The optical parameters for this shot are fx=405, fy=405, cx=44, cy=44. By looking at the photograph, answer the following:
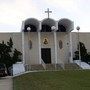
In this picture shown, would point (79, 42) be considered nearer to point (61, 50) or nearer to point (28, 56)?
point (61, 50)

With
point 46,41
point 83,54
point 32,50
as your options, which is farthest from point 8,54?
point 83,54

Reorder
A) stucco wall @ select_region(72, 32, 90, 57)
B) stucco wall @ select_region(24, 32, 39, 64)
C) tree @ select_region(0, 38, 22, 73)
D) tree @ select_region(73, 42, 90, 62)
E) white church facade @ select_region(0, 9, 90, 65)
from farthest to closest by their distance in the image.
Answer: stucco wall @ select_region(72, 32, 90, 57), tree @ select_region(73, 42, 90, 62), white church facade @ select_region(0, 9, 90, 65), stucco wall @ select_region(24, 32, 39, 64), tree @ select_region(0, 38, 22, 73)

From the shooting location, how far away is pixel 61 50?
187 feet

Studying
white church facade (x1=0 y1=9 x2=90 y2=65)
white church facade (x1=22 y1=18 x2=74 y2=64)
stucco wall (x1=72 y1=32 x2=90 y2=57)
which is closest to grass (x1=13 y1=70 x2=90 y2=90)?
white church facade (x1=0 y1=9 x2=90 y2=65)

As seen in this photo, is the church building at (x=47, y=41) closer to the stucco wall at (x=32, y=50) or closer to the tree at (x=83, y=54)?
the stucco wall at (x=32, y=50)

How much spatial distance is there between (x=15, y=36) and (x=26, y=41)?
1.66 meters

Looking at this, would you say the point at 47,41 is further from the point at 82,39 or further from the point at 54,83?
the point at 54,83

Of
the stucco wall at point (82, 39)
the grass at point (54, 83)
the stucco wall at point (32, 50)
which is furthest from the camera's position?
the stucco wall at point (82, 39)

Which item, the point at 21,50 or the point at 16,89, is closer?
the point at 16,89

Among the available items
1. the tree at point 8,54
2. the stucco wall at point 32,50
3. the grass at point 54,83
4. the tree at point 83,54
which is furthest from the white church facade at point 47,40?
the grass at point 54,83

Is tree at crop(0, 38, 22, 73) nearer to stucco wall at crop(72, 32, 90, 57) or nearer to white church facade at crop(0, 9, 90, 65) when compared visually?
white church facade at crop(0, 9, 90, 65)

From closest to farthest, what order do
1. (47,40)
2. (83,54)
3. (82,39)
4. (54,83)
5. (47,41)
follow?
1. (54,83)
2. (83,54)
3. (47,40)
4. (47,41)
5. (82,39)

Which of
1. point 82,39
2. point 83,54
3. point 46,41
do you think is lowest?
point 83,54

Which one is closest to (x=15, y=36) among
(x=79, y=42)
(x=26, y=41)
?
(x=26, y=41)
